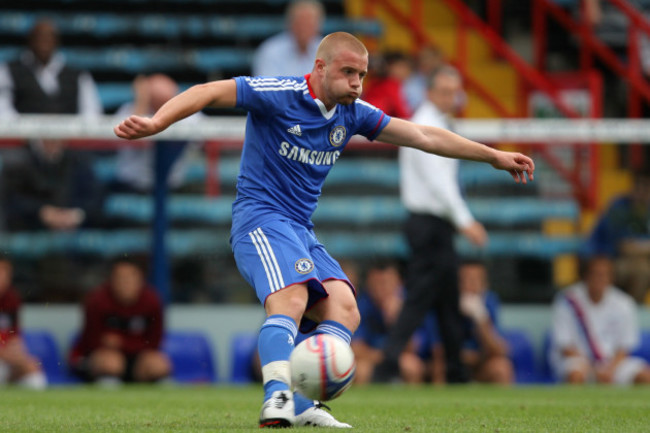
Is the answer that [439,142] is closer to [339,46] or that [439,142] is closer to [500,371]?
[339,46]

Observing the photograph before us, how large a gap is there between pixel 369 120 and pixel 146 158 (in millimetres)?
5182

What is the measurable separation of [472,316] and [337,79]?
537cm

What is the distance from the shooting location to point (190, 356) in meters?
10.6

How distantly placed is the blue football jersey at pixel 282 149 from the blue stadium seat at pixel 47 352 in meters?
5.03

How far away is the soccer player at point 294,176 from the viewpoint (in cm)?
531

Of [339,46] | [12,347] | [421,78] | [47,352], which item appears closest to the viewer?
[339,46]

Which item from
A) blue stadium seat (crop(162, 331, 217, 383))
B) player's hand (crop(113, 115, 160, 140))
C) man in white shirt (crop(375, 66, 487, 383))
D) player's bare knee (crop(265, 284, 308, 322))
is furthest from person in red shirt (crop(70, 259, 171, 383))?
player's hand (crop(113, 115, 160, 140))

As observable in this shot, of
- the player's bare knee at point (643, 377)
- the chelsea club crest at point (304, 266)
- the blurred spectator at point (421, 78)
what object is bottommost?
the player's bare knee at point (643, 377)

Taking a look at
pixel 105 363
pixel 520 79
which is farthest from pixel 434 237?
pixel 520 79

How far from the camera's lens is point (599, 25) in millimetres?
15258

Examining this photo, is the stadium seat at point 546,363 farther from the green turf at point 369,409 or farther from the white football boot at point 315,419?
the white football boot at point 315,419

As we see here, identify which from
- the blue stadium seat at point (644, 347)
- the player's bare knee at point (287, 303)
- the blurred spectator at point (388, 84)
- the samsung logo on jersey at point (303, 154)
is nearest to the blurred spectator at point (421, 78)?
the blurred spectator at point (388, 84)

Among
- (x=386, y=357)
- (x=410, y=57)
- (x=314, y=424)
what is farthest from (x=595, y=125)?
(x=314, y=424)

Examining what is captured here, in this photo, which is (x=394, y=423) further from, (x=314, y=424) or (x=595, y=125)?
(x=595, y=125)
